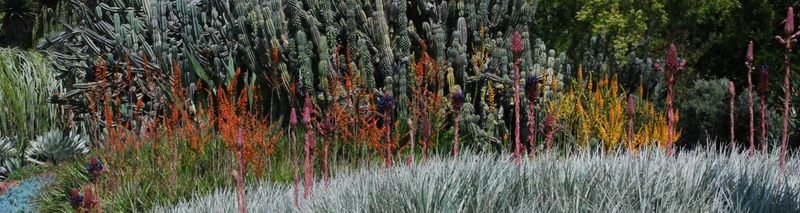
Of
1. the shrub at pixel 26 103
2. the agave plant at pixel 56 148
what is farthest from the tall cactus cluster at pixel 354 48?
the shrub at pixel 26 103

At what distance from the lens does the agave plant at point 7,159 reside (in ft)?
32.2

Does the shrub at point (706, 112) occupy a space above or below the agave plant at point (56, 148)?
above

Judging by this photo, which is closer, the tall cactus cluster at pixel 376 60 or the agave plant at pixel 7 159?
the tall cactus cluster at pixel 376 60

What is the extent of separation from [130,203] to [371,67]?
2326 mm

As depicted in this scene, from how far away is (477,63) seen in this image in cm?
794

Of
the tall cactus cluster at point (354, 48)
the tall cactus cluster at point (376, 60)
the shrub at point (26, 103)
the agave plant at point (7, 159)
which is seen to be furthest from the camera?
the shrub at point (26, 103)

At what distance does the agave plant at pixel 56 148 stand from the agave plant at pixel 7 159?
14cm

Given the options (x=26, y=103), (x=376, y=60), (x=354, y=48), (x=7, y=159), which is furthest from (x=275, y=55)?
(x=26, y=103)

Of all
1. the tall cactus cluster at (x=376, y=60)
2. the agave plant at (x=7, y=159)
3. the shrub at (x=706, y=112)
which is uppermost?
the tall cactus cluster at (x=376, y=60)

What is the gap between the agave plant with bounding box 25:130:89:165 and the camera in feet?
30.9

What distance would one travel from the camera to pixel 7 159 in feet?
32.5

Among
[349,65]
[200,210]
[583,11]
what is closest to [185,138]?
[349,65]

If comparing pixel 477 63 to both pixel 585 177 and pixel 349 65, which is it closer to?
pixel 349 65

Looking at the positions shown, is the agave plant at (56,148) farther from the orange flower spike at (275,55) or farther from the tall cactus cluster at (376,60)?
the orange flower spike at (275,55)
